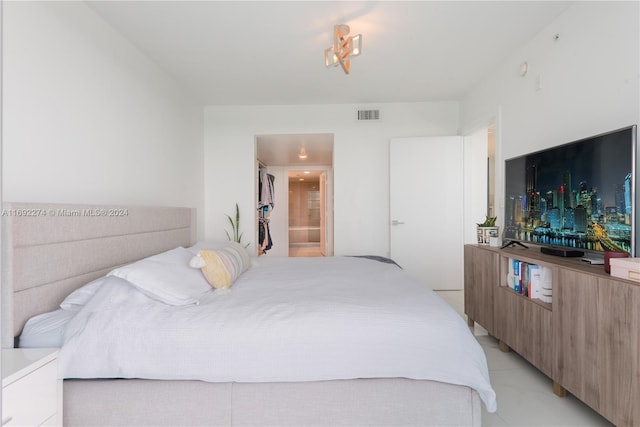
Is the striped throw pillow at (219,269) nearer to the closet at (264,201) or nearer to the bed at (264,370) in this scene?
the bed at (264,370)

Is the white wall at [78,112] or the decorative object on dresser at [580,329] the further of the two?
the white wall at [78,112]

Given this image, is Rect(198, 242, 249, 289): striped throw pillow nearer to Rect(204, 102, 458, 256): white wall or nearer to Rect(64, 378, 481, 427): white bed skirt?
Rect(64, 378, 481, 427): white bed skirt

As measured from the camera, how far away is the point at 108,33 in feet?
7.23

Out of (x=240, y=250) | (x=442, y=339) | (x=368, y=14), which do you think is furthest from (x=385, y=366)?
(x=368, y=14)

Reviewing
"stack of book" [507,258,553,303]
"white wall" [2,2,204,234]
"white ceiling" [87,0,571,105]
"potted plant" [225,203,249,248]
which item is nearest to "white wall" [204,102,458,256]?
"potted plant" [225,203,249,248]

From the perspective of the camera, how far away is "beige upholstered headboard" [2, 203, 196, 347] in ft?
4.17

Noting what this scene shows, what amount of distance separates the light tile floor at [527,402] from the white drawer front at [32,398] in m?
1.93

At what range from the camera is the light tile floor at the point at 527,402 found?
5.20 ft

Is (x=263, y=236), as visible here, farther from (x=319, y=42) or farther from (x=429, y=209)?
(x=319, y=42)

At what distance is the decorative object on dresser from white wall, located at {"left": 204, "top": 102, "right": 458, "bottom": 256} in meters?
1.88

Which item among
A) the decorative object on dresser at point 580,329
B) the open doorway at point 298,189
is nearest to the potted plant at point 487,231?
the decorative object on dresser at point 580,329

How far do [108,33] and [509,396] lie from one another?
3.55 meters

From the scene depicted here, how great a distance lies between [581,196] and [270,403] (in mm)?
2005

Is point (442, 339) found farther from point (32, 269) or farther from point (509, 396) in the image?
point (32, 269)
